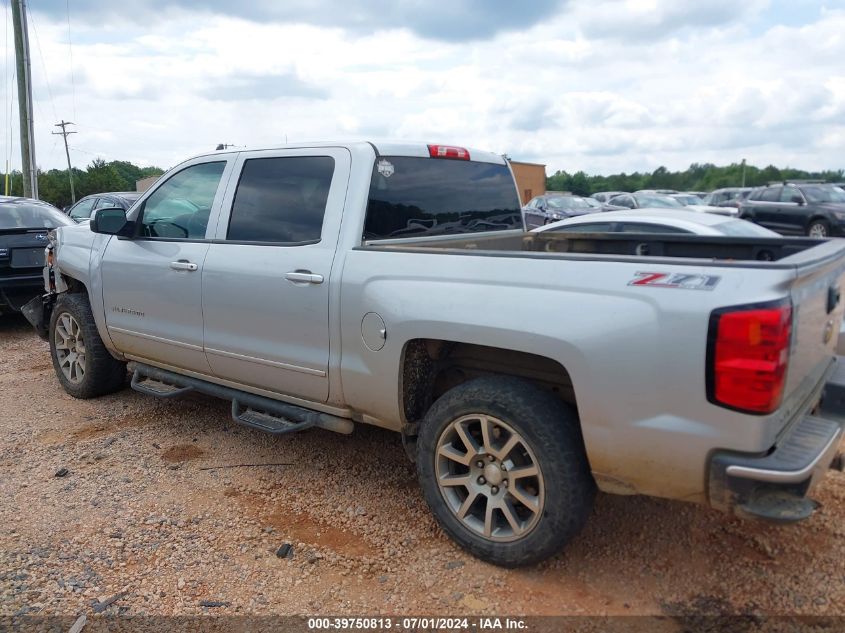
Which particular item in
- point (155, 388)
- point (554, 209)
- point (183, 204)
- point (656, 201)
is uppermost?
point (183, 204)

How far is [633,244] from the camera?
461cm

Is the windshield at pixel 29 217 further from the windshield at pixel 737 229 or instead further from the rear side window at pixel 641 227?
the windshield at pixel 737 229

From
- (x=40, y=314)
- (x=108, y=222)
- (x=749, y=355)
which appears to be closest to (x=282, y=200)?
(x=108, y=222)

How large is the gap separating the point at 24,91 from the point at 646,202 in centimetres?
1644

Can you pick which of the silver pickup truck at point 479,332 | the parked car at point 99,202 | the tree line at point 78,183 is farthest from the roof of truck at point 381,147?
the tree line at point 78,183

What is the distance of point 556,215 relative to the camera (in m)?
19.2

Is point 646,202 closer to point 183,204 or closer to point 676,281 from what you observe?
point 183,204

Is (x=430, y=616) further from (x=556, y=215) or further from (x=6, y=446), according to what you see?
(x=556, y=215)

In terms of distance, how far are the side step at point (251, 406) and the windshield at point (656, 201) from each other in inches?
575

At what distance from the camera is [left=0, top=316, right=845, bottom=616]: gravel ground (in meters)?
2.93

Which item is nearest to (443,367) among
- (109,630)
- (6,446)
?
(109,630)

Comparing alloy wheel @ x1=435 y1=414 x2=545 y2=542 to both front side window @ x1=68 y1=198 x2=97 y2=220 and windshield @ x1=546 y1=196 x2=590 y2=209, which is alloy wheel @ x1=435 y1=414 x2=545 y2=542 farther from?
windshield @ x1=546 y1=196 x2=590 y2=209

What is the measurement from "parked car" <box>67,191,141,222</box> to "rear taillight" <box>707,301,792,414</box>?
11660 mm

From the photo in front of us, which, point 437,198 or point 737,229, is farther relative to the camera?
point 737,229
